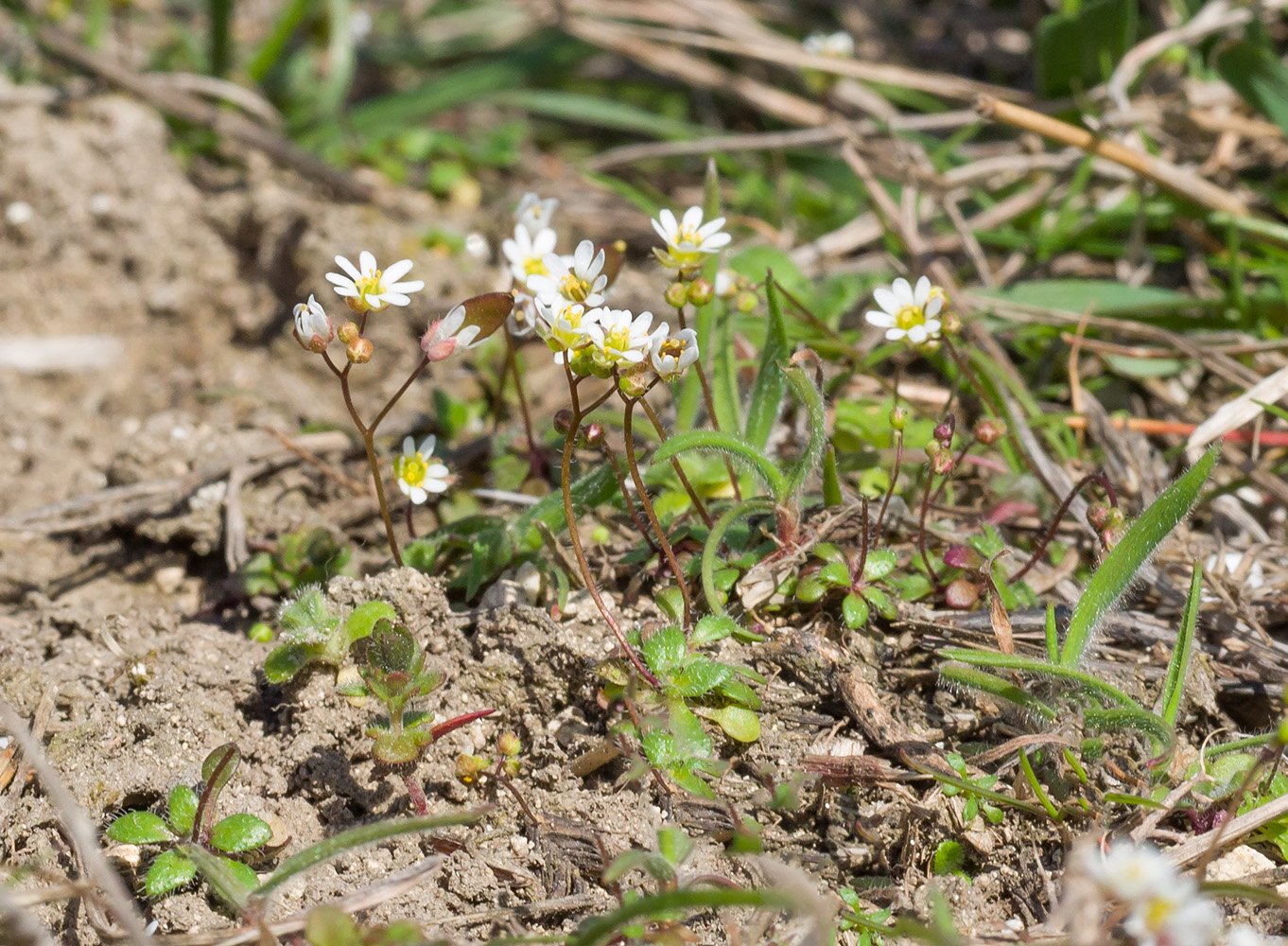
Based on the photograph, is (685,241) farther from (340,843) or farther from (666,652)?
(340,843)

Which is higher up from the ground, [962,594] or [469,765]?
[962,594]

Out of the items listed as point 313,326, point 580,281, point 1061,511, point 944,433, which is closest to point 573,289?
point 580,281

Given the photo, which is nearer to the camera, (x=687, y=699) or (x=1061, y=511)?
(x=687, y=699)

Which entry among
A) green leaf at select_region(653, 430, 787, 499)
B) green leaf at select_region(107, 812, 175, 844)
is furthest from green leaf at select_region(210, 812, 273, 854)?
green leaf at select_region(653, 430, 787, 499)

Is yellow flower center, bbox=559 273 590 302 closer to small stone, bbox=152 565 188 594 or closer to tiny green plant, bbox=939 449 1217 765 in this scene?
tiny green plant, bbox=939 449 1217 765

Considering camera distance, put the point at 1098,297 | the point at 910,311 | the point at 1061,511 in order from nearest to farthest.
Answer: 1. the point at 1061,511
2. the point at 910,311
3. the point at 1098,297

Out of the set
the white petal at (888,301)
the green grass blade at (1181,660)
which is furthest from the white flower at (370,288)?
the green grass blade at (1181,660)

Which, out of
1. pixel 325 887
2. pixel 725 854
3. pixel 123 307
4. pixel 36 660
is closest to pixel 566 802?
pixel 725 854
